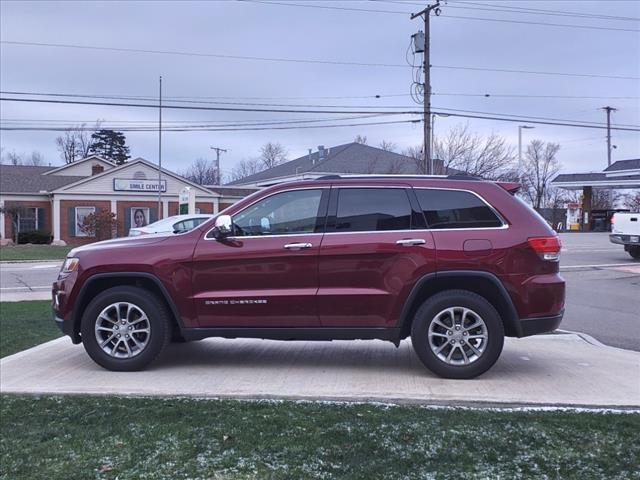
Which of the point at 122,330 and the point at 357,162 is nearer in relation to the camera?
the point at 122,330

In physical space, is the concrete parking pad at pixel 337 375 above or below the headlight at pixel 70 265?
below

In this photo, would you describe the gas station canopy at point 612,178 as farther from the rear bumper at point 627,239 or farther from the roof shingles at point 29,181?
the roof shingles at point 29,181

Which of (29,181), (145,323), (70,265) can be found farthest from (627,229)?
(29,181)

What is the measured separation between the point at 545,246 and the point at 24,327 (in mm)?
7156

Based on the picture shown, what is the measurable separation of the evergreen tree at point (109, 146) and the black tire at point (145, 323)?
257 ft

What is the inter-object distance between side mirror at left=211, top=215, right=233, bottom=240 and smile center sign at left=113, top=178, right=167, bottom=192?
3753cm

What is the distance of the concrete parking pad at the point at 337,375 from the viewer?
5.09 meters

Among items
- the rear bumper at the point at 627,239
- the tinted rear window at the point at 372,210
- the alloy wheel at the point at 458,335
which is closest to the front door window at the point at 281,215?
the tinted rear window at the point at 372,210

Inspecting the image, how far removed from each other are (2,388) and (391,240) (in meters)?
3.62

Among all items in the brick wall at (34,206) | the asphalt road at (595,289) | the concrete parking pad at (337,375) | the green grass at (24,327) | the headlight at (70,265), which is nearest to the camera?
the concrete parking pad at (337,375)

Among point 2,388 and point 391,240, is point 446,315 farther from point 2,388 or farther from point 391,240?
point 2,388

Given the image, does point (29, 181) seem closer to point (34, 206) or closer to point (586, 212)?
point (34, 206)

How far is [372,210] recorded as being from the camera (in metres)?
5.79

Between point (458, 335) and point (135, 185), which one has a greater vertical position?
point (135, 185)
